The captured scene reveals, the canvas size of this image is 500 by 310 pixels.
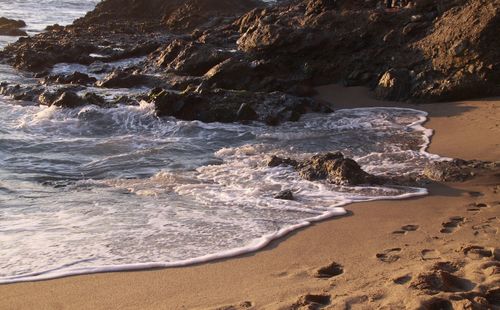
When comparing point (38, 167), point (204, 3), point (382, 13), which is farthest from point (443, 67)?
point (204, 3)

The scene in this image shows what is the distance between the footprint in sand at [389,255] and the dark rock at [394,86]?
22.8 ft

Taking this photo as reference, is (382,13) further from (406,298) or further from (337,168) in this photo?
(406,298)

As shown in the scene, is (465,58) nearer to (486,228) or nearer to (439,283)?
(486,228)

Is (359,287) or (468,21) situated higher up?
(468,21)

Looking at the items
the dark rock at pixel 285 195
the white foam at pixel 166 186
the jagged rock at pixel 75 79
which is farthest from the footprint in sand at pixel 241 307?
the jagged rock at pixel 75 79

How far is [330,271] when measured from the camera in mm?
4082

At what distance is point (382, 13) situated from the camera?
12758mm

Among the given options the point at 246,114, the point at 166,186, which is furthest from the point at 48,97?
the point at 166,186

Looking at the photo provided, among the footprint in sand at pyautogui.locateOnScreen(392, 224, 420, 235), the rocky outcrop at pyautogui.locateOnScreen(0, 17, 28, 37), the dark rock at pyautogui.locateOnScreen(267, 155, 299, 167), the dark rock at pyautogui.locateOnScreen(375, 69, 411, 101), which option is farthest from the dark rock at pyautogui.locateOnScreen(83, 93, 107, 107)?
the rocky outcrop at pyautogui.locateOnScreen(0, 17, 28, 37)

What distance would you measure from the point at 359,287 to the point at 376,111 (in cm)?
711

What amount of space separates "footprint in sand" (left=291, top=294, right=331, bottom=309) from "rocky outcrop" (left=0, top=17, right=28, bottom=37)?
25795 millimetres

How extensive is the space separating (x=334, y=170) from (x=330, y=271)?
2.48 m

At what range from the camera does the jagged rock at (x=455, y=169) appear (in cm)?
628

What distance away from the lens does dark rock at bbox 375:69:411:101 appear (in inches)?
432
